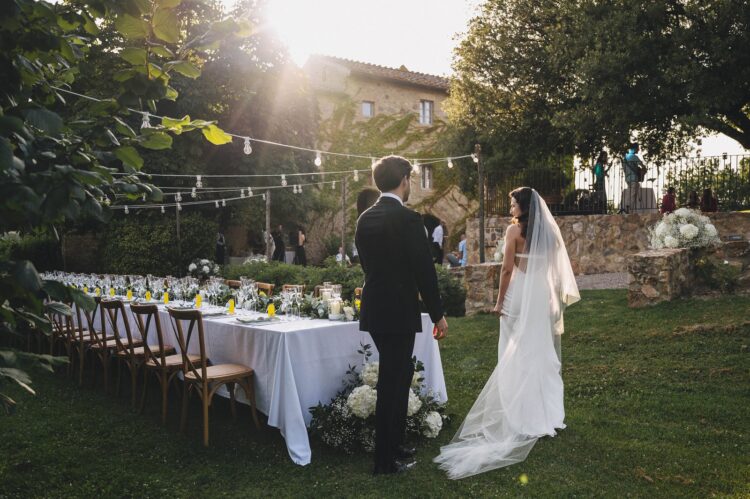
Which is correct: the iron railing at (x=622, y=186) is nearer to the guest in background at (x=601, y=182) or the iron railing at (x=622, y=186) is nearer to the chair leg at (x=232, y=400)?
the guest in background at (x=601, y=182)

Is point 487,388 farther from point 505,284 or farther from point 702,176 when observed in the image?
point 702,176

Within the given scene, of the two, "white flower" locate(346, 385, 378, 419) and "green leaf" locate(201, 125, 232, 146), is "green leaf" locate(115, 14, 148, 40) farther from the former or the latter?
"white flower" locate(346, 385, 378, 419)

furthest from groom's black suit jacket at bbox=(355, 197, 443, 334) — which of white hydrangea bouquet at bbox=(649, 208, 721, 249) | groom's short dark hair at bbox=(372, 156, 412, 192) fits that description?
white hydrangea bouquet at bbox=(649, 208, 721, 249)

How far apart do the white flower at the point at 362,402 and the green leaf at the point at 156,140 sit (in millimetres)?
2813

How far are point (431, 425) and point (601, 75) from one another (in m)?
9.33

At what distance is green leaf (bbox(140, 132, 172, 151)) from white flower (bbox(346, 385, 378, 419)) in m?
2.81

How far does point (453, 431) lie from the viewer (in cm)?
454

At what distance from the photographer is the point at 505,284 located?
185 inches

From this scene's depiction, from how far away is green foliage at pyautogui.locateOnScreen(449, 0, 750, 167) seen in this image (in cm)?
1065

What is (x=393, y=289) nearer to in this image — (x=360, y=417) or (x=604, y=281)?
(x=360, y=417)

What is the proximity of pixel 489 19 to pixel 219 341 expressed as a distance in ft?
42.2

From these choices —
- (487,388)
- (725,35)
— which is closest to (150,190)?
(487,388)

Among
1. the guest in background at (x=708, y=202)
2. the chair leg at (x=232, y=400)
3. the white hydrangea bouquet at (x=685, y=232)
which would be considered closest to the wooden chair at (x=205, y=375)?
the chair leg at (x=232, y=400)

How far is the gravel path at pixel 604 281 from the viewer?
10684mm
